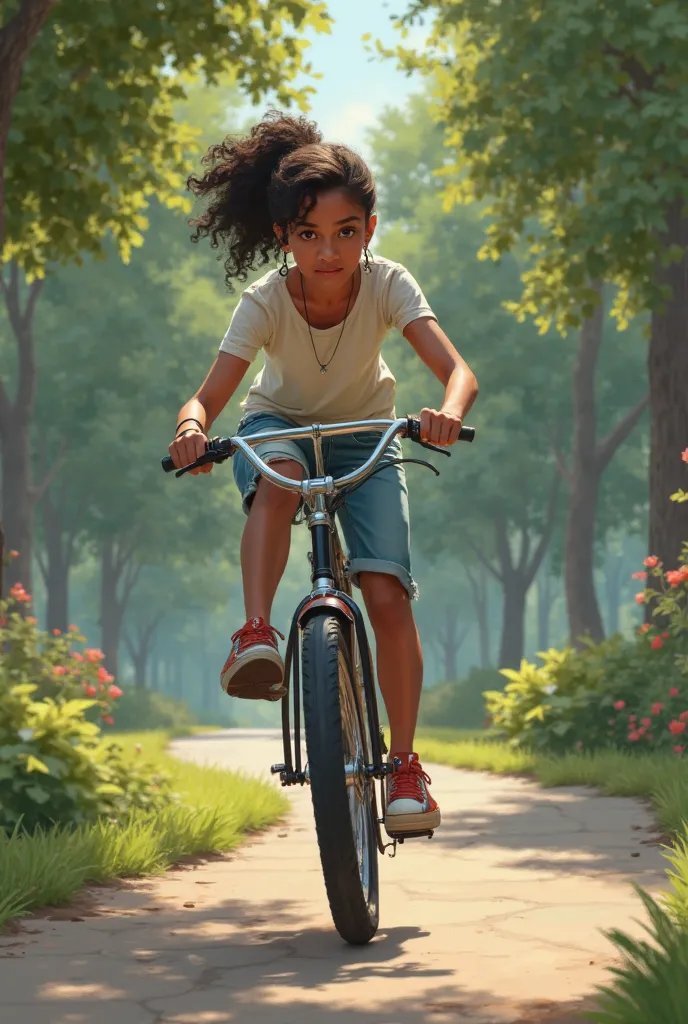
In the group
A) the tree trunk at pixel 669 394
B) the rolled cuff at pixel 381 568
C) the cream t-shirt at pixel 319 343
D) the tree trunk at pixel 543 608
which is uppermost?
the tree trunk at pixel 543 608

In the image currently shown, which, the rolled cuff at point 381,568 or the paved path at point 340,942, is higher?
the rolled cuff at point 381,568

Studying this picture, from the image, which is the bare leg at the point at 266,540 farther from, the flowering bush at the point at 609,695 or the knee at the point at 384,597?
the flowering bush at the point at 609,695

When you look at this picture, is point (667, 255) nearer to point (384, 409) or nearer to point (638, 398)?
point (384, 409)

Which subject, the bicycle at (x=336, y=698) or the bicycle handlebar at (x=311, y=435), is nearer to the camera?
the bicycle at (x=336, y=698)

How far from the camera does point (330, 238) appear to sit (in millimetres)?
4656

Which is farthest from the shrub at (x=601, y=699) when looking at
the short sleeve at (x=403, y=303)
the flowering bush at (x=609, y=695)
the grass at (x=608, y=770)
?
the short sleeve at (x=403, y=303)

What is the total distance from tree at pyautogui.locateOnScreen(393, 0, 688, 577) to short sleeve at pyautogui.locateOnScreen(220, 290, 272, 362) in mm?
7353

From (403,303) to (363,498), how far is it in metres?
0.67

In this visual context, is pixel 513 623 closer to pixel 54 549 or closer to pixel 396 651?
pixel 54 549

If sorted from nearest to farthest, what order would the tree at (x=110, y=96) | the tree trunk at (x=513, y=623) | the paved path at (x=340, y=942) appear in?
1. the paved path at (x=340, y=942)
2. the tree at (x=110, y=96)
3. the tree trunk at (x=513, y=623)

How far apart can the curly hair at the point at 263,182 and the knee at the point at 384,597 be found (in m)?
1.16

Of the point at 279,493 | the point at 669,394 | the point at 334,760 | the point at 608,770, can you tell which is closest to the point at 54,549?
the point at 669,394

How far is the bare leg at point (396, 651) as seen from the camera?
4.74m

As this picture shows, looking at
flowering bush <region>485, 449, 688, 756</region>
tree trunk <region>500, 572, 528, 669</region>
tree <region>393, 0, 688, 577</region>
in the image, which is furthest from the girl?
tree trunk <region>500, 572, 528, 669</region>
